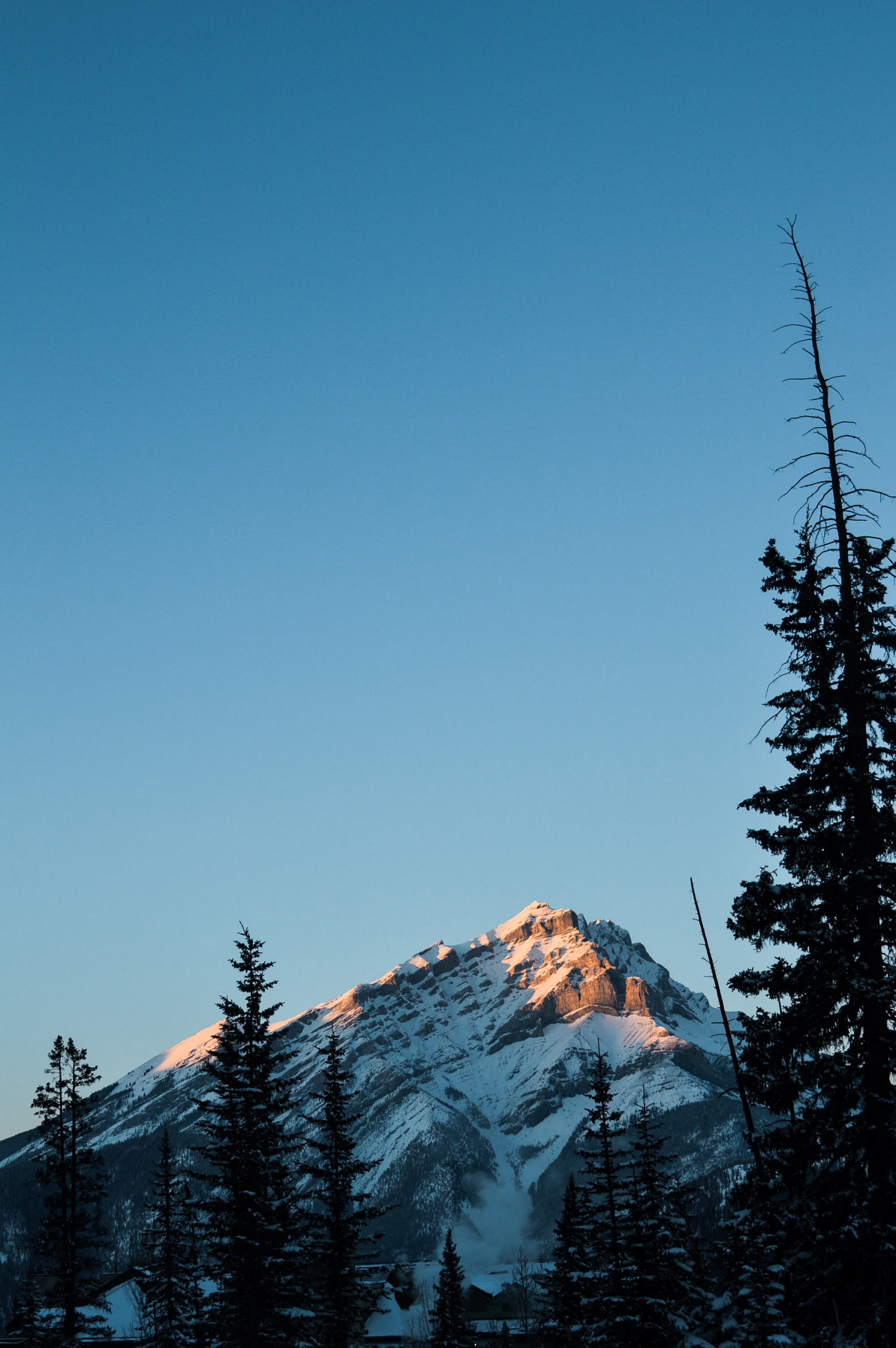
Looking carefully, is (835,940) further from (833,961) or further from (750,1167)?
(750,1167)

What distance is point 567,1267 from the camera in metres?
55.2

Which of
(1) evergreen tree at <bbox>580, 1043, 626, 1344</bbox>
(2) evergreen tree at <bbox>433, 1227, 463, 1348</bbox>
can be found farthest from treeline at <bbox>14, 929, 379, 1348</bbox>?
(2) evergreen tree at <bbox>433, 1227, 463, 1348</bbox>

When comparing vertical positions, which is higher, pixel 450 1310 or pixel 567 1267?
pixel 567 1267

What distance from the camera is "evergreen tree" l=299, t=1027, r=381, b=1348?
37375 millimetres

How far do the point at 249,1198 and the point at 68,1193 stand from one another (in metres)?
11.7

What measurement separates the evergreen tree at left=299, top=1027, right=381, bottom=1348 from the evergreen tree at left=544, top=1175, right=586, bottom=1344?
913cm

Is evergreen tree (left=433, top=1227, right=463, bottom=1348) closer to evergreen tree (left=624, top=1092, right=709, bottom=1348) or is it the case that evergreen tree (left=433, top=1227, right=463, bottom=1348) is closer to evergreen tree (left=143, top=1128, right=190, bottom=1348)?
evergreen tree (left=143, top=1128, right=190, bottom=1348)

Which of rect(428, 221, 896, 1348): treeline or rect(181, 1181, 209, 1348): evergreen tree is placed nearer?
rect(428, 221, 896, 1348): treeline

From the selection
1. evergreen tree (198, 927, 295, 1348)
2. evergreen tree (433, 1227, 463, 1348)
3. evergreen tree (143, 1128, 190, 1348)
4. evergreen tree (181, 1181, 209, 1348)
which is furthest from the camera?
evergreen tree (433, 1227, 463, 1348)

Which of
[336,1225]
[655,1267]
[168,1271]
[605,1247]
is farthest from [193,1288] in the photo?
[655,1267]

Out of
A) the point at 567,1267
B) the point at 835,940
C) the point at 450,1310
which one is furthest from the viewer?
the point at 450,1310

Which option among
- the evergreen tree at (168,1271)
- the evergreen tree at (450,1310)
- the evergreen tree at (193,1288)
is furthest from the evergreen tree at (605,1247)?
the evergreen tree at (450,1310)

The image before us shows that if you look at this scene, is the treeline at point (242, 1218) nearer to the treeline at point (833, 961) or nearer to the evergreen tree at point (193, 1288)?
the evergreen tree at point (193, 1288)

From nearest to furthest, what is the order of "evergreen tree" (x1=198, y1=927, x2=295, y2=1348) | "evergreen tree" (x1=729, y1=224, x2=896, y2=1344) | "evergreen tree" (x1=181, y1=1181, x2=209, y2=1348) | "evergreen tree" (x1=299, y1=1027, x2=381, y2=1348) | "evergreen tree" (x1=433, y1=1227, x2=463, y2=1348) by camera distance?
"evergreen tree" (x1=729, y1=224, x2=896, y2=1344)
"evergreen tree" (x1=198, y1=927, x2=295, y2=1348)
"evergreen tree" (x1=181, y1=1181, x2=209, y2=1348)
"evergreen tree" (x1=299, y1=1027, x2=381, y2=1348)
"evergreen tree" (x1=433, y1=1227, x2=463, y2=1348)
